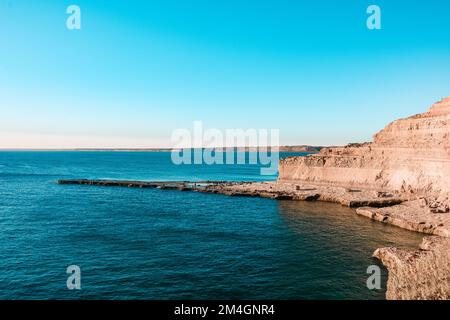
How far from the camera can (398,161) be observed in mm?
66562

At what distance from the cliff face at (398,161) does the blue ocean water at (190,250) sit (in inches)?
617

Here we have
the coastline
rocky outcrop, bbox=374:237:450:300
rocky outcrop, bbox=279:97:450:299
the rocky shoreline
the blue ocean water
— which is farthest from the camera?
the rocky shoreline

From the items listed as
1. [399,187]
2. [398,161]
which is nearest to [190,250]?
[399,187]

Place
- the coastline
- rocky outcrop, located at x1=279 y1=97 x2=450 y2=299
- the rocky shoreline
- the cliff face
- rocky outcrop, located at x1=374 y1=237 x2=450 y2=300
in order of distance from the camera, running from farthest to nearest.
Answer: the cliff face
the rocky shoreline
rocky outcrop, located at x1=279 y1=97 x2=450 y2=299
the coastline
rocky outcrop, located at x1=374 y1=237 x2=450 y2=300

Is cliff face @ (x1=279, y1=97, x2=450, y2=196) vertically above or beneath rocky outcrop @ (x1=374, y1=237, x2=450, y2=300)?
above

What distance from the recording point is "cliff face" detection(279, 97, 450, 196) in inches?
2291

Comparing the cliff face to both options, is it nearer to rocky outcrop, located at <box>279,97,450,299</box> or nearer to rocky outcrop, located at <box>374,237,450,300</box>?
rocky outcrop, located at <box>279,97,450,299</box>

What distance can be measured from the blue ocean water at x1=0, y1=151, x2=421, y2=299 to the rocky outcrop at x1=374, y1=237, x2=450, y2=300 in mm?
1471

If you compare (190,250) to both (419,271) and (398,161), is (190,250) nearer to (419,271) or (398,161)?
(419,271)

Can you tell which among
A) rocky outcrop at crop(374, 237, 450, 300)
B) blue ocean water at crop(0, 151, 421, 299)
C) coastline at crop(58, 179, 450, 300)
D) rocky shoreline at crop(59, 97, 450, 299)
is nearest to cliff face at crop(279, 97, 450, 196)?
rocky shoreline at crop(59, 97, 450, 299)

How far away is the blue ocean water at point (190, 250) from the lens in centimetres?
2530
